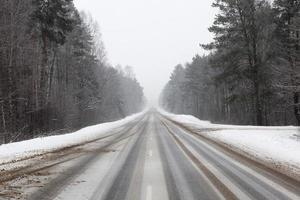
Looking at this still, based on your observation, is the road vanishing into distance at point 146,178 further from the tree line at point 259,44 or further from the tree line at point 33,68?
the tree line at point 259,44

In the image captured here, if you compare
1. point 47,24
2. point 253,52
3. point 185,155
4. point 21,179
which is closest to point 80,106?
point 47,24

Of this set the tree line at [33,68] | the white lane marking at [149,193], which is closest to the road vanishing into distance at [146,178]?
the white lane marking at [149,193]

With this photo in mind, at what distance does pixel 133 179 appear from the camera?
1002cm

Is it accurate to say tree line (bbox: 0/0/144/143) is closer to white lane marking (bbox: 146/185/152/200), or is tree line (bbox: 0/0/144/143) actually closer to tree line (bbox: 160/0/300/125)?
tree line (bbox: 160/0/300/125)

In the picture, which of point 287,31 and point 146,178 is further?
point 287,31

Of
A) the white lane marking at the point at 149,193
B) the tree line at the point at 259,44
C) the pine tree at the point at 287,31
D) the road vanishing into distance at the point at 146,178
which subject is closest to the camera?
the white lane marking at the point at 149,193

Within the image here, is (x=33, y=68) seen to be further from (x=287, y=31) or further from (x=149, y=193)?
(x=149, y=193)

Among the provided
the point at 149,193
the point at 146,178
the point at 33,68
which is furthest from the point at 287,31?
the point at 149,193

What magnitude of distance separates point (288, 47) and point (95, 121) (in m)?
31.8

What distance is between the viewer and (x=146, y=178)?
1012 centimetres

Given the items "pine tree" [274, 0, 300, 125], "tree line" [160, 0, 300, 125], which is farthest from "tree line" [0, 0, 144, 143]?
"pine tree" [274, 0, 300, 125]

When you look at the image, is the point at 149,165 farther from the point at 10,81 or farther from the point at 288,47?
the point at 288,47

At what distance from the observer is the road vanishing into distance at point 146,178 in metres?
8.20

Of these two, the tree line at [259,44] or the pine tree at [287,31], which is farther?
the tree line at [259,44]
